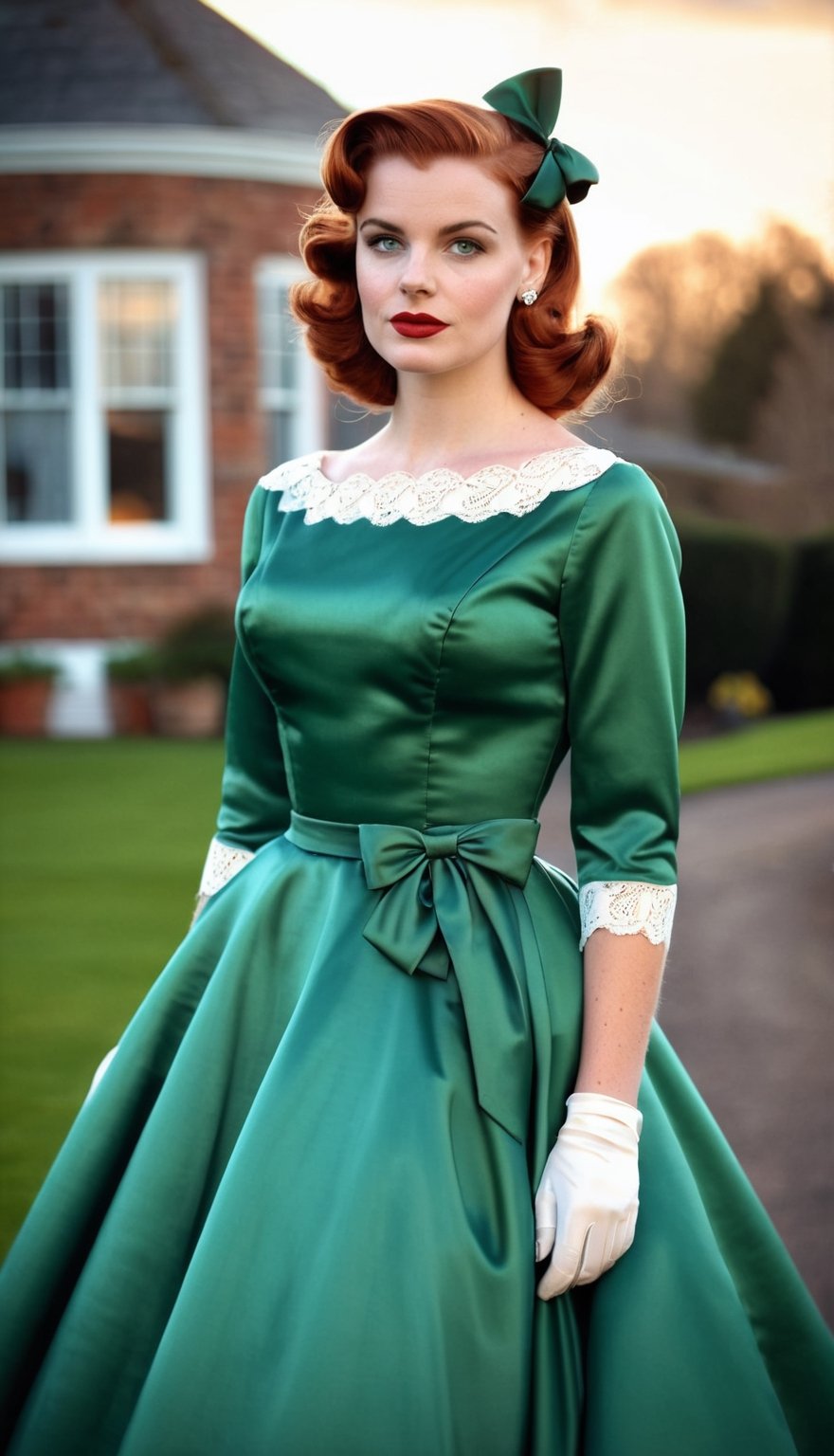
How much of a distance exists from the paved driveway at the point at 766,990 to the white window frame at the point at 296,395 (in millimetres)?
5153

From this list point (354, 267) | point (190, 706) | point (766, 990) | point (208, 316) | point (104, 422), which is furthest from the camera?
point (104, 422)

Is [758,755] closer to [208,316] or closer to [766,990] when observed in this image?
[208,316]

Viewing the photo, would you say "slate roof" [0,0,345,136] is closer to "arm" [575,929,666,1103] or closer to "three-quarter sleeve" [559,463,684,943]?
"three-quarter sleeve" [559,463,684,943]

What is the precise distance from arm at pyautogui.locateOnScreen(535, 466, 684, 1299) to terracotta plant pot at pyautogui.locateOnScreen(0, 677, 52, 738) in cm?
1030

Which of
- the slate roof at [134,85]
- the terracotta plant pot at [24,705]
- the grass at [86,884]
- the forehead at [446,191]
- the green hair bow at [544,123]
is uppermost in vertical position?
the slate roof at [134,85]

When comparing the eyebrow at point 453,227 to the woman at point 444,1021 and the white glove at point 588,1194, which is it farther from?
the white glove at point 588,1194

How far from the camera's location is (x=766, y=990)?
5.47 meters

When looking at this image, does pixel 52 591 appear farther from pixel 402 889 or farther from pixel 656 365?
pixel 656 365

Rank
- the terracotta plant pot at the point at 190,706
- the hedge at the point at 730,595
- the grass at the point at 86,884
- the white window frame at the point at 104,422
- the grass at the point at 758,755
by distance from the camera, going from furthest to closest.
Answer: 1. the hedge at the point at 730,595
2. the white window frame at the point at 104,422
3. the terracotta plant pot at the point at 190,706
4. the grass at the point at 758,755
5. the grass at the point at 86,884

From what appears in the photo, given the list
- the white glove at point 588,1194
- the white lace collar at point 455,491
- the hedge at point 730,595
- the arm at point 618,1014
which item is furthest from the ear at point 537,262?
the hedge at point 730,595

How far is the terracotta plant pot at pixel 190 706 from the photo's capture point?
11703 millimetres

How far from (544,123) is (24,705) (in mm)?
10273

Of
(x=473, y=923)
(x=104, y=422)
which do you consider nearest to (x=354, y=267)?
(x=473, y=923)

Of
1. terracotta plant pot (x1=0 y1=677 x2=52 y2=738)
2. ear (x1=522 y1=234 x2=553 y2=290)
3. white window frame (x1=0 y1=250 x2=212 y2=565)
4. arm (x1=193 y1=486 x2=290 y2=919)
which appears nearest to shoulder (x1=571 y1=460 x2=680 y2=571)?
ear (x1=522 y1=234 x2=553 y2=290)
